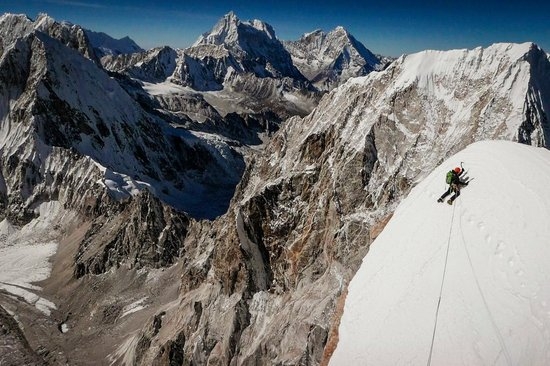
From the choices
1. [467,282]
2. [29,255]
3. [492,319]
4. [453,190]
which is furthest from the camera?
[29,255]

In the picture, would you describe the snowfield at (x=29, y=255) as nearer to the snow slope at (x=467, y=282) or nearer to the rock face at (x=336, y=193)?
the rock face at (x=336, y=193)

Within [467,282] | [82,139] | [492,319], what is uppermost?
[82,139]

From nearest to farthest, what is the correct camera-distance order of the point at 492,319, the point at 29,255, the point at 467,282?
the point at 492,319 → the point at 467,282 → the point at 29,255

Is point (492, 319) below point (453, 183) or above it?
below

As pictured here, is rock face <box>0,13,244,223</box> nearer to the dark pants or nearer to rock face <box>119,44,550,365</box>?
rock face <box>119,44,550,365</box>

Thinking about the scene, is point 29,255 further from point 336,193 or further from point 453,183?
point 453,183

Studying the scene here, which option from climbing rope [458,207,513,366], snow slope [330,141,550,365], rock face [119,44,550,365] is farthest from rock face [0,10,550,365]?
climbing rope [458,207,513,366]

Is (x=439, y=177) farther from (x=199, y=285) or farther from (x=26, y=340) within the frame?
(x=26, y=340)

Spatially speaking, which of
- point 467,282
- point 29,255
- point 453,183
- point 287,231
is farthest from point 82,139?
point 467,282

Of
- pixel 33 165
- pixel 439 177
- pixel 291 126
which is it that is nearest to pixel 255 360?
pixel 439 177

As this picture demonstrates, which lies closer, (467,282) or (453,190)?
(467,282)
